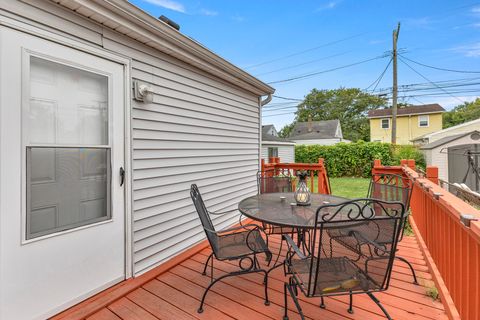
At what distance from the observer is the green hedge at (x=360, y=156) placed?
36.0 feet

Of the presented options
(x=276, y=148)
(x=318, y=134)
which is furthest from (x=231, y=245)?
(x=318, y=134)

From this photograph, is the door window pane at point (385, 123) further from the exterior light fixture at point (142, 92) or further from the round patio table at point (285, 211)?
the exterior light fixture at point (142, 92)

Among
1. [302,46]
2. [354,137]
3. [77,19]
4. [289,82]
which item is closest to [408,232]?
[77,19]

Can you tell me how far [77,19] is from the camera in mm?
1954

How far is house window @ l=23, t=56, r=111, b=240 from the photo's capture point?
174cm

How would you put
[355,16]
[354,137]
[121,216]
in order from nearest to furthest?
[121,216] < [355,16] < [354,137]

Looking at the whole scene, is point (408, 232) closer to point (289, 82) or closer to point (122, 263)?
point (122, 263)

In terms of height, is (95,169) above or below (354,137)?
below

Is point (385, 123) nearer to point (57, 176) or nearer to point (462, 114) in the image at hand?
point (462, 114)

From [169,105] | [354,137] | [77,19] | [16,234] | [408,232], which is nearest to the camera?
[16,234]

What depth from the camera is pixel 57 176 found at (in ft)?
6.12

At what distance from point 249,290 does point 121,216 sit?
1.36m

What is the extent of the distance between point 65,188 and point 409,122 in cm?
2446

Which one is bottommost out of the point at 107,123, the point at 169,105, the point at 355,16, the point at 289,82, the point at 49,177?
the point at 49,177
